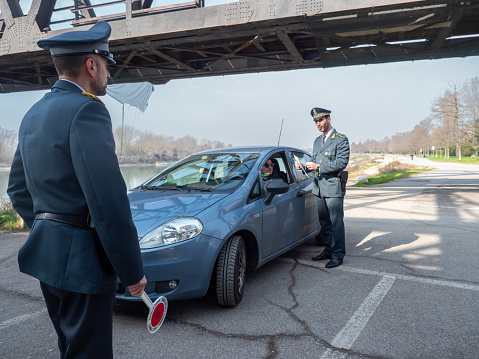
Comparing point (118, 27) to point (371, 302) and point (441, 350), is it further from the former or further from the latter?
point (441, 350)

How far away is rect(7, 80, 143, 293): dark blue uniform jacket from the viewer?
56.8 inches

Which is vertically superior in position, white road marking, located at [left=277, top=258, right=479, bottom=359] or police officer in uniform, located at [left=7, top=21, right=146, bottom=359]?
police officer in uniform, located at [left=7, top=21, right=146, bottom=359]

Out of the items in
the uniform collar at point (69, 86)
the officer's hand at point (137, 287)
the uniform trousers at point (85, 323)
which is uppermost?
the uniform collar at point (69, 86)

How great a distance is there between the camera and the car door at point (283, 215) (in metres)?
4.01

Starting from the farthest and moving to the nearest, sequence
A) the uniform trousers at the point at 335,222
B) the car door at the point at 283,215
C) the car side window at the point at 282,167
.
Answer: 1. the car side window at the point at 282,167
2. the uniform trousers at the point at 335,222
3. the car door at the point at 283,215

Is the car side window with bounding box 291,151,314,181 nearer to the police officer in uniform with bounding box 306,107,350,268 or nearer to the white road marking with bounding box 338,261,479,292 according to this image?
the police officer in uniform with bounding box 306,107,350,268

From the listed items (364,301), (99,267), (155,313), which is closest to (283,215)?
(364,301)

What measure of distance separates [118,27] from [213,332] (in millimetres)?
9358

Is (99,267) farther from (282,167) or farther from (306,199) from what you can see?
(306,199)

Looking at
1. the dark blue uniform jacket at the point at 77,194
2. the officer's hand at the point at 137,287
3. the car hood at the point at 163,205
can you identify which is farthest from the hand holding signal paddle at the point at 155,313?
the car hood at the point at 163,205

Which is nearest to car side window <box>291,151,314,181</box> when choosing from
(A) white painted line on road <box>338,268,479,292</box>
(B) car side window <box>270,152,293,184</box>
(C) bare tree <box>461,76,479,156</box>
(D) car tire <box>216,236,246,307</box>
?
(B) car side window <box>270,152,293,184</box>

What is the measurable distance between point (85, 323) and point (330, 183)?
147 inches

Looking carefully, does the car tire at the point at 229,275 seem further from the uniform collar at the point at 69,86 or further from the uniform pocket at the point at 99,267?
the uniform collar at the point at 69,86

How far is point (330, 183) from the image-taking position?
4.71 m
